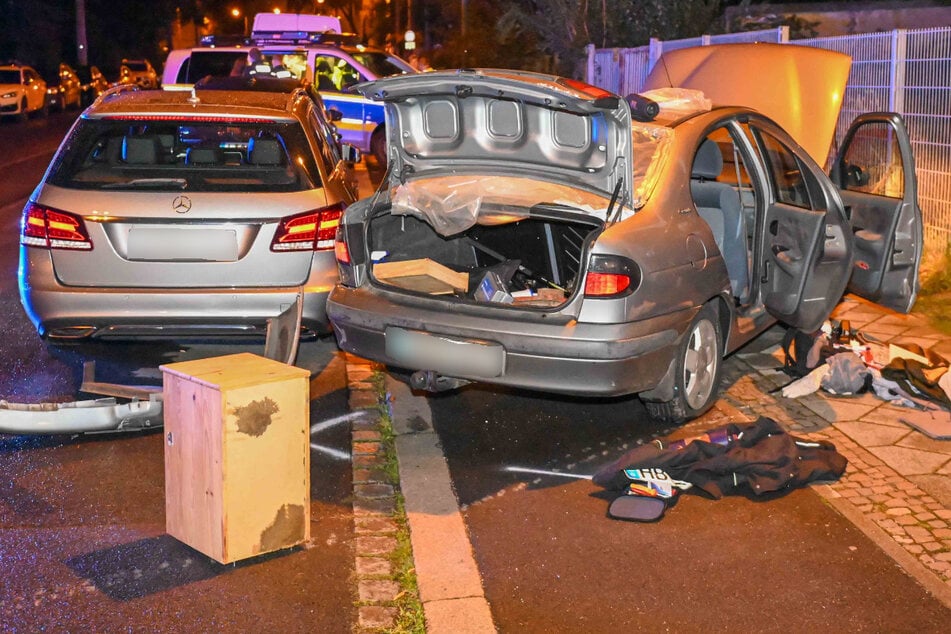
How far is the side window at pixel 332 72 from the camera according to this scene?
18481 millimetres

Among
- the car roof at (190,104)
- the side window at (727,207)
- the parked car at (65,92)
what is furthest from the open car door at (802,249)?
the parked car at (65,92)

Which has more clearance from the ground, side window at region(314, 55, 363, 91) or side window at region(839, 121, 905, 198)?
side window at region(314, 55, 363, 91)

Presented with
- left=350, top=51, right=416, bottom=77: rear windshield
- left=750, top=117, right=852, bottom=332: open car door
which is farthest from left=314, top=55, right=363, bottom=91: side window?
left=750, top=117, right=852, bottom=332: open car door

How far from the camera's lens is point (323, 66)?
18.6m

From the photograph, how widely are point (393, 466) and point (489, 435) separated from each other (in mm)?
689

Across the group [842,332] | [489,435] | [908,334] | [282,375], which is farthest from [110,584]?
[908,334]

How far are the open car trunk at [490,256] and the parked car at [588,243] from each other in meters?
0.01

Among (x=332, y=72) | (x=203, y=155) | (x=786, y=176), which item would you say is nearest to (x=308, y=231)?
(x=203, y=155)

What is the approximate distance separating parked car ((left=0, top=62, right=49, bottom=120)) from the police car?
1746 centimetres

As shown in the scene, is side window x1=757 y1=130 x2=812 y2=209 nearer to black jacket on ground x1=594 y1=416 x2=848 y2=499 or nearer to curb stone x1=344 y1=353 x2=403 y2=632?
black jacket on ground x1=594 y1=416 x2=848 y2=499

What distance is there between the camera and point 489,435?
658cm

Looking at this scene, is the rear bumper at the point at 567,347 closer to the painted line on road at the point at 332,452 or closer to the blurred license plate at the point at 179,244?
the painted line on road at the point at 332,452

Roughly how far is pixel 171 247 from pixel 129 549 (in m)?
2.36

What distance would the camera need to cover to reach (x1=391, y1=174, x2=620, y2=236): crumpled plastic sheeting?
6.02 m
